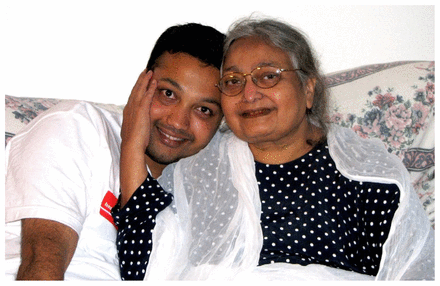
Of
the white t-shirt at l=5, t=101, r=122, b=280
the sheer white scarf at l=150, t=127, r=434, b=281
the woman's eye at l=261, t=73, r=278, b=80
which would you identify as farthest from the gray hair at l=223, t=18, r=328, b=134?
the white t-shirt at l=5, t=101, r=122, b=280

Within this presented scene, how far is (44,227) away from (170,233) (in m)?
0.42

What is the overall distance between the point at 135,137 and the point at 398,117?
1136mm

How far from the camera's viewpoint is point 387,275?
1498 millimetres

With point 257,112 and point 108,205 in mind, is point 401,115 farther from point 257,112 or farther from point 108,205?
point 108,205

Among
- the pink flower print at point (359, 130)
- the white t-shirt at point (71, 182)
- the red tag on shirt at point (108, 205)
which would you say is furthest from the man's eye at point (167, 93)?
the pink flower print at point (359, 130)

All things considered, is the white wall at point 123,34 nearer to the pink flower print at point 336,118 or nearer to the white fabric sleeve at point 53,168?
the pink flower print at point 336,118

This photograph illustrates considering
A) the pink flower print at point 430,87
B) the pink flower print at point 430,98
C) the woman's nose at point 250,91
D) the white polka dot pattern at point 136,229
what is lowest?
the white polka dot pattern at point 136,229

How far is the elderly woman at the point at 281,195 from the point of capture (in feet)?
5.09

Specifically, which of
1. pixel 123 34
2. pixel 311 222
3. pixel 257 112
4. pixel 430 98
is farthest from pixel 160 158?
pixel 430 98

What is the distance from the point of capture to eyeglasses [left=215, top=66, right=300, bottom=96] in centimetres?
169

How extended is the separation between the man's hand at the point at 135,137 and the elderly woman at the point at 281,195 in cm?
16

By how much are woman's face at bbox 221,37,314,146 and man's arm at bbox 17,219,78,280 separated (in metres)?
0.67

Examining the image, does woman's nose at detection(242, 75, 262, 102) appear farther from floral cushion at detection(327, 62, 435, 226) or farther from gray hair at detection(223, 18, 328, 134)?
floral cushion at detection(327, 62, 435, 226)

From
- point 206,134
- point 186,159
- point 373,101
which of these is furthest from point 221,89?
point 373,101
